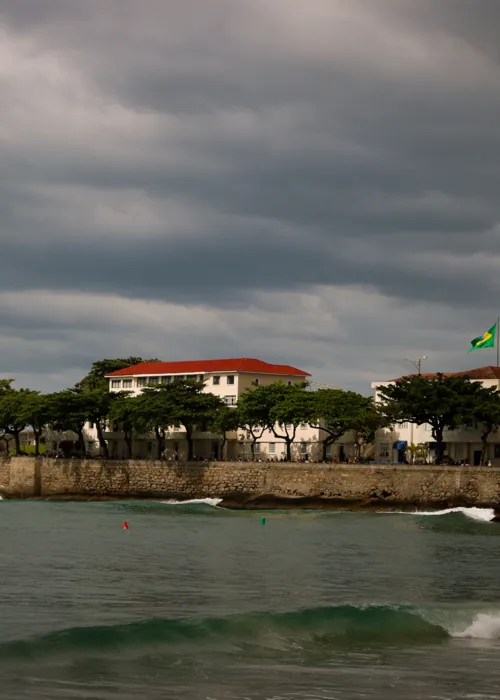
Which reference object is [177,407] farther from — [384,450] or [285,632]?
[285,632]

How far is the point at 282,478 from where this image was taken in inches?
3273

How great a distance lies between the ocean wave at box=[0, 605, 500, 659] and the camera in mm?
22000

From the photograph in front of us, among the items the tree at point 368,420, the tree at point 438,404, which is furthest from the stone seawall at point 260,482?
the tree at point 368,420

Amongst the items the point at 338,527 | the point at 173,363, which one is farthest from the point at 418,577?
the point at 173,363

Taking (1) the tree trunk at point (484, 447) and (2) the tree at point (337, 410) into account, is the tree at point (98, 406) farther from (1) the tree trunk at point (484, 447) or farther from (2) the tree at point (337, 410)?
(1) the tree trunk at point (484, 447)

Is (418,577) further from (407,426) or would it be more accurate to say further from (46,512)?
(407,426)

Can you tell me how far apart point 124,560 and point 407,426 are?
60806mm

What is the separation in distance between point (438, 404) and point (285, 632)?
60.0 m

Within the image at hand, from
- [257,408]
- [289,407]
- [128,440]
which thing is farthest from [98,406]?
[289,407]

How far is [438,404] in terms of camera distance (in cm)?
8250

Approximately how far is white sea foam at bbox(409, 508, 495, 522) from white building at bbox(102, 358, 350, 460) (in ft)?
90.8

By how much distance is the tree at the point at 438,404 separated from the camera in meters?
82.2

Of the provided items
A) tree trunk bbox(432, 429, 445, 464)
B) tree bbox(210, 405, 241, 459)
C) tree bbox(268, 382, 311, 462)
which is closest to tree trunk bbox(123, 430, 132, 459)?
tree bbox(210, 405, 241, 459)

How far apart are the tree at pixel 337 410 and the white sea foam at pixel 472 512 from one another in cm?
1706
